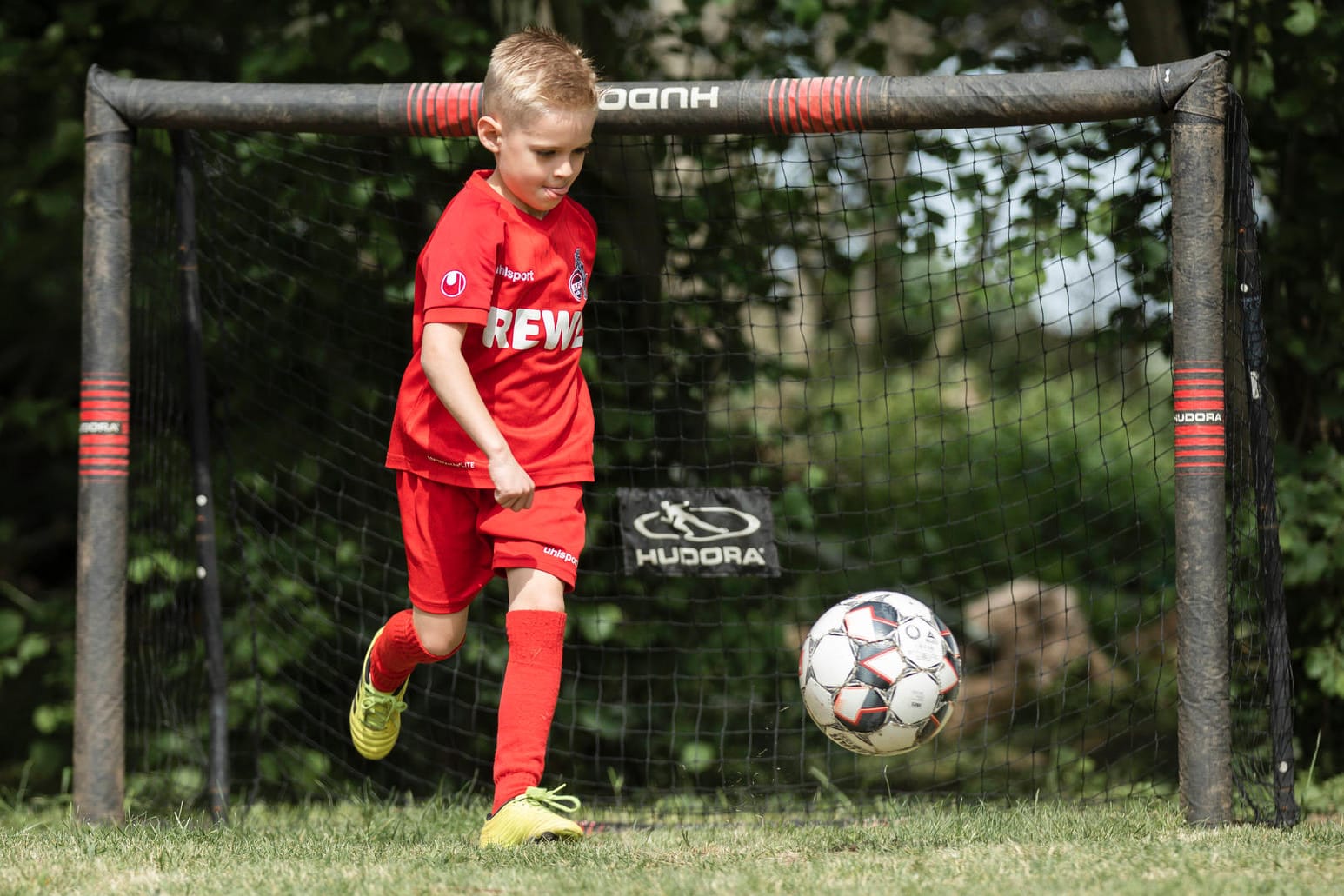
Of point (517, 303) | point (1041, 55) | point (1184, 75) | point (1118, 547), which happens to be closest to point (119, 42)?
point (517, 303)

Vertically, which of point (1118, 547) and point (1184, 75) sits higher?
point (1184, 75)

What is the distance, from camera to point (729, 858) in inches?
118

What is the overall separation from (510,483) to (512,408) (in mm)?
393

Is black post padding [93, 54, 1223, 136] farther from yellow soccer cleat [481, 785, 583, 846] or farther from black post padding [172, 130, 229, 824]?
yellow soccer cleat [481, 785, 583, 846]

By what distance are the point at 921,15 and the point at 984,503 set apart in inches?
101

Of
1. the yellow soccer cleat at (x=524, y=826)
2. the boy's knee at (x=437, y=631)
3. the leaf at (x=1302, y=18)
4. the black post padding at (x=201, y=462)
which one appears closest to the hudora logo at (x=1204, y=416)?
the leaf at (x=1302, y=18)

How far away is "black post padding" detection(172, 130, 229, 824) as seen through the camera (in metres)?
4.21

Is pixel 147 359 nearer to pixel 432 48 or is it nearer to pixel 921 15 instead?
pixel 432 48

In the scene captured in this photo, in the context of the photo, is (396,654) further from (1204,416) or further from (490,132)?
(1204,416)

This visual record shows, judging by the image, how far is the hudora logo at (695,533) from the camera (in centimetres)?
418

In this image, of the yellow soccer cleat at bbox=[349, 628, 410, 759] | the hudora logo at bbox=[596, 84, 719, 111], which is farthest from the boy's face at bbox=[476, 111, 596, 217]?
the yellow soccer cleat at bbox=[349, 628, 410, 759]

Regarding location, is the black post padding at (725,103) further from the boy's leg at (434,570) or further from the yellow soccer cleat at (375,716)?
the yellow soccer cleat at (375,716)

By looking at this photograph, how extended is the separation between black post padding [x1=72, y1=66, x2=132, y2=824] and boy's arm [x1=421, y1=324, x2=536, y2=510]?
1.29 metres

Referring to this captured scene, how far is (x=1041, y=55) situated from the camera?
16.9 feet
